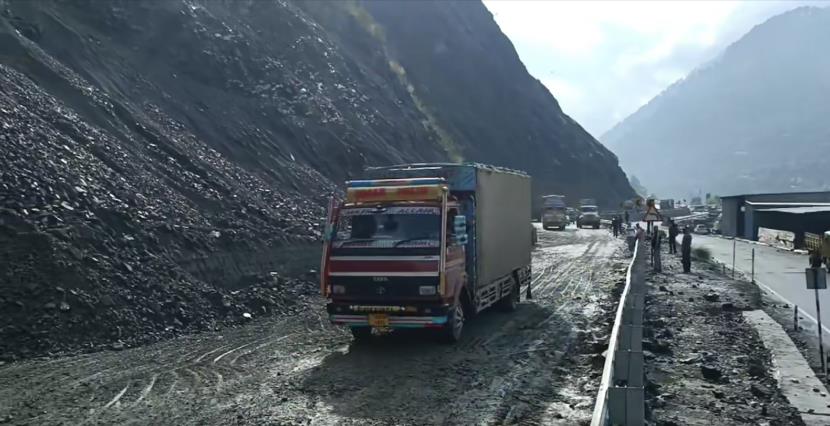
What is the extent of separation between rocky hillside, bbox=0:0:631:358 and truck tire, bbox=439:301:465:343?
16.9 ft

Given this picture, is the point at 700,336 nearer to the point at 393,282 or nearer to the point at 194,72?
the point at 393,282

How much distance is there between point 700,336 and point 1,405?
40.6 ft

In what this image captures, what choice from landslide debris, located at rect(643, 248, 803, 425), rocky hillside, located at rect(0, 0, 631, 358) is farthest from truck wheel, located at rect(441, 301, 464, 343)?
rocky hillside, located at rect(0, 0, 631, 358)

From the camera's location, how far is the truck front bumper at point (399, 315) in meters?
12.3

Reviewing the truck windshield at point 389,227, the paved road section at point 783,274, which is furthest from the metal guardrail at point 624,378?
the paved road section at point 783,274

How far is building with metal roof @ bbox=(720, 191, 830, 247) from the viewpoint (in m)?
47.1

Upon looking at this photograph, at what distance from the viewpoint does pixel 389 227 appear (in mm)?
13102

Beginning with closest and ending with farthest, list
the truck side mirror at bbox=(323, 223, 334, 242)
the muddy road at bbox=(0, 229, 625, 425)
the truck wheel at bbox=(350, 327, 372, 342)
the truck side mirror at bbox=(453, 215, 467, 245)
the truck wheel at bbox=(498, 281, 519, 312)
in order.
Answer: the muddy road at bbox=(0, 229, 625, 425) → the truck side mirror at bbox=(323, 223, 334, 242) → the truck side mirror at bbox=(453, 215, 467, 245) → the truck wheel at bbox=(350, 327, 372, 342) → the truck wheel at bbox=(498, 281, 519, 312)

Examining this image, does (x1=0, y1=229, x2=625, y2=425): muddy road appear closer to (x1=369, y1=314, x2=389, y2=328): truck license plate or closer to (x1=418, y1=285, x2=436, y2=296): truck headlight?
(x1=369, y1=314, x2=389, y2=328): truck license plate

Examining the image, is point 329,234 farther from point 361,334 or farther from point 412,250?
point 361,334

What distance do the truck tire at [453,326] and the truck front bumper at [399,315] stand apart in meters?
0.31

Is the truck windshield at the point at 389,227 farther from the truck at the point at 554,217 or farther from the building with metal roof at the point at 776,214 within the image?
the truck at the point at 554,217

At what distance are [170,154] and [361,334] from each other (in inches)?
510

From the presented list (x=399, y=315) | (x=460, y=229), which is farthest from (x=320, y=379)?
(x=460, y=229)
